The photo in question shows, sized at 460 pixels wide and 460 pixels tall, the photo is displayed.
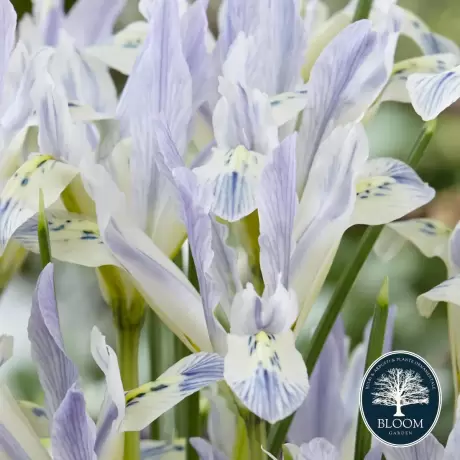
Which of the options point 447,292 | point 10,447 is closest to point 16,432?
point 10,447

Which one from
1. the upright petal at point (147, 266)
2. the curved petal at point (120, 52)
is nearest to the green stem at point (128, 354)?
the upright petal at point (147, 266)

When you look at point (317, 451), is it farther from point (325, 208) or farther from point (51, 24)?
point (51, 24)

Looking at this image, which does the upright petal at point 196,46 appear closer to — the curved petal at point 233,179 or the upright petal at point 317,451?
the curved petal at point 233,179

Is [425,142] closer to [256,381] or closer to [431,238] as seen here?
[431,238]

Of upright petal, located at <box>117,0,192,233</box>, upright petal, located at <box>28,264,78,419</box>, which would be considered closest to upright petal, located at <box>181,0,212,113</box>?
upright petal, located at <box>117,0,192,233</box>

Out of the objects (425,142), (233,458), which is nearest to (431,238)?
(425,142)
